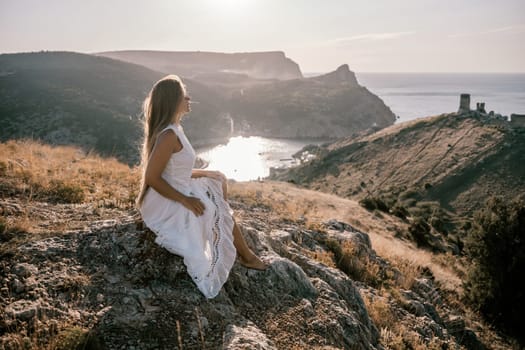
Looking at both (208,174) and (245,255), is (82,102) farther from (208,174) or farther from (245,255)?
(245,255)

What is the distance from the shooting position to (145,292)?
161 inches

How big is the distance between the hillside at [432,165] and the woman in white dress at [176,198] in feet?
126

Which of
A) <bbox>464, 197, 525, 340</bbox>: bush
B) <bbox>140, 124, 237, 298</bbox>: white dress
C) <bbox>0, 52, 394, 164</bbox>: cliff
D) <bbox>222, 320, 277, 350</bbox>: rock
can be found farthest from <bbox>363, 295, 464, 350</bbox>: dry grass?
<bbox>0, 52, 394, 164</bbox>: cliff

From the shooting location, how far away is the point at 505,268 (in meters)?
12.6

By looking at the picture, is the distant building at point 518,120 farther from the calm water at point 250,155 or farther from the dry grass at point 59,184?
the dry grass at point 59,184

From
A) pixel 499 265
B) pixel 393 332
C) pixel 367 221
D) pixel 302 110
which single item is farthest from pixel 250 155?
pixel 393 332

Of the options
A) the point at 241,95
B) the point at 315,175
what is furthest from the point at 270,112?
the point at 315,175

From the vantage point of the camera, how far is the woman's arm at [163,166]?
4055 millimetres

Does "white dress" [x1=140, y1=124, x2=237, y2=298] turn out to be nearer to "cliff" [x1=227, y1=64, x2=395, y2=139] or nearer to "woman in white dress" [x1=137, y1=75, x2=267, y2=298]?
"woman in white dress" [x1=137, y1=75, x2=267, y2=298]

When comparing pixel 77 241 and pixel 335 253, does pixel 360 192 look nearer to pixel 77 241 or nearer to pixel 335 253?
pixel 335 253

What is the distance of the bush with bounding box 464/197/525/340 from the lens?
1127 cm

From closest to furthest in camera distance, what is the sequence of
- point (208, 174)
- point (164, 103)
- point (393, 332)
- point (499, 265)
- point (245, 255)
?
1. point (164, 103)
2. point (208, 174)
3. point (245, 255)
4. point (393, 332)
5. point (499, 265)

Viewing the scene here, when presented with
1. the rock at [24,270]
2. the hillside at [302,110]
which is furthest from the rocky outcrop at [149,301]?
the hillside at [302,110]

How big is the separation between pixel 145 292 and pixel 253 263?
1646 mm
